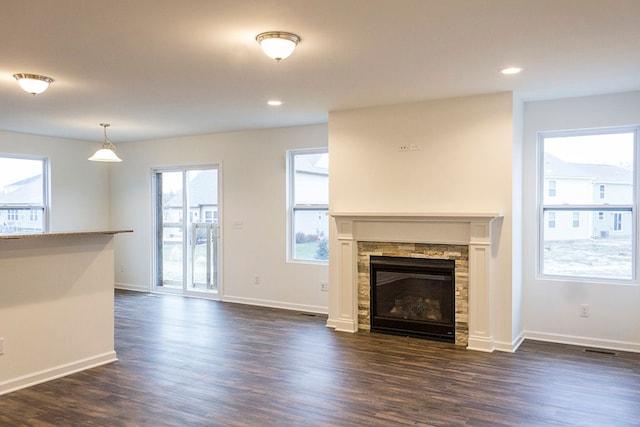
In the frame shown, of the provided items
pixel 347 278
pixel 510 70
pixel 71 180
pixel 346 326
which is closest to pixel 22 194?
pixel 71 180

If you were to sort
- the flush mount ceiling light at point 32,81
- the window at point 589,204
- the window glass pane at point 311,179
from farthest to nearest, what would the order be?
the window glass pane at point 311,179 → the window at point 589,204 → the flush mount ceiling light at point 32,81

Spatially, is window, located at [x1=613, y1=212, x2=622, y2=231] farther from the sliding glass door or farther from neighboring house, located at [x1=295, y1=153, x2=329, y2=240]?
the sliding glass door

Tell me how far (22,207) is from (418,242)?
5999 millimetres

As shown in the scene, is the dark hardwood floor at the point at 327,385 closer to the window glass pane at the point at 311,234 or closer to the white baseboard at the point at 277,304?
the white baseboard at the point at 277,304

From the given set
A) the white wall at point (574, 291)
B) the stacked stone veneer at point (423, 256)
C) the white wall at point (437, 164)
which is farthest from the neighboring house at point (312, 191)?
the white wall at point (574, 291)

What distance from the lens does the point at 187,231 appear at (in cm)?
778

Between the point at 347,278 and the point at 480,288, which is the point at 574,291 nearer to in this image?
the point at 480,288

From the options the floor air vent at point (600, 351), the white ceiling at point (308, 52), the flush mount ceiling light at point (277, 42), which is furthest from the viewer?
the floor air vent at point (600, 351)

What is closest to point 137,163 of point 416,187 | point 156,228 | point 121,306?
point 156,228

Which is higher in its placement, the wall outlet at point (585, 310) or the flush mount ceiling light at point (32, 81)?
the flush mount ceiling light at point (32, 81)

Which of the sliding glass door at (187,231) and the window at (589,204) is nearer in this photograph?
the window at (589,204)

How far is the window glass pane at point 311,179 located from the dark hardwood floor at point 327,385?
77.4 inches

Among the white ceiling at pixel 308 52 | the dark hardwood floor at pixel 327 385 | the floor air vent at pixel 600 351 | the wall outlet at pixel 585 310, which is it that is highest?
the white ceiling at pixel 308 52

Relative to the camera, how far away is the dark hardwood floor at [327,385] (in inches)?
127
